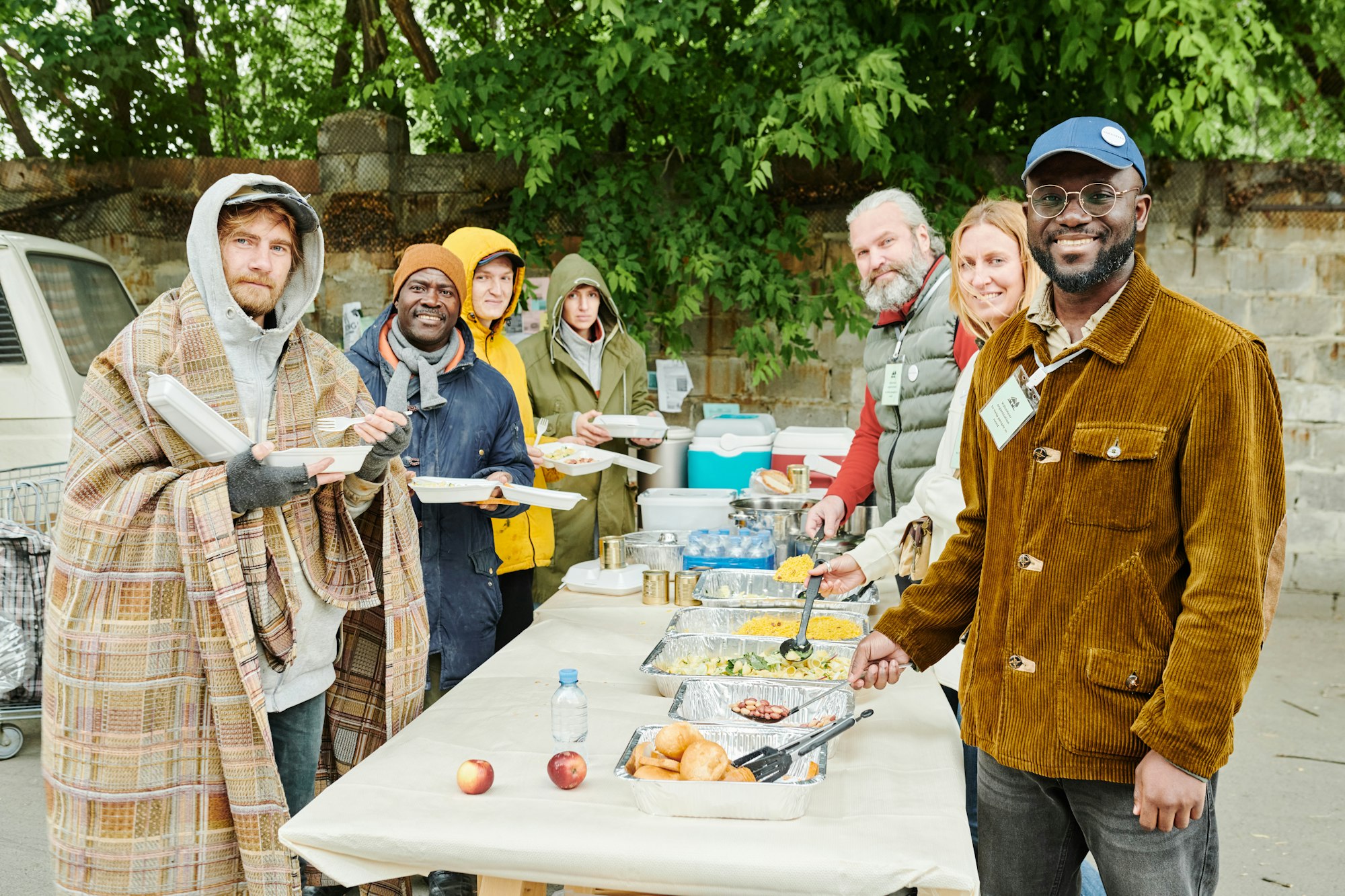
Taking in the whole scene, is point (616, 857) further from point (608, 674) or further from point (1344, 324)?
point (1344, 324)

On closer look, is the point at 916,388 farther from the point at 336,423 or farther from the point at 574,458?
the point at 336,423

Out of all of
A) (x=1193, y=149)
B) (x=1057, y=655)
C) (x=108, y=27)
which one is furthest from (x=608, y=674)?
(x=108, y=27)

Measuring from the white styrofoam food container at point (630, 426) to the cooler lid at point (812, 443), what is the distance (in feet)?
3.13

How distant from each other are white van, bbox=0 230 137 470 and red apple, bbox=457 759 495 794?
3.88m

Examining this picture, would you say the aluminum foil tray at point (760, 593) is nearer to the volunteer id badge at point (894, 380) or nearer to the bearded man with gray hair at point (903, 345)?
the bearded man with gray hair at point (903, 345)

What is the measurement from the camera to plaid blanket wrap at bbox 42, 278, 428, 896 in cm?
211

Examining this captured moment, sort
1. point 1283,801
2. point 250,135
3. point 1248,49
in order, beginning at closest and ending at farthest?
point 1283,801, point 1248,49, point 250,135

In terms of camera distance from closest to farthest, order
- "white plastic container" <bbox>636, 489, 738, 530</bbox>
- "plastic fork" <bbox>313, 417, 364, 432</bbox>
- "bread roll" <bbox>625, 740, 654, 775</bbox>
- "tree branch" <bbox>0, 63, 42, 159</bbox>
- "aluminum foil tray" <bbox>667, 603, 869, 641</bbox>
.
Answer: "bread roll" <bbox>625, 740, 654, 775</bbox>
"plastic fork" <bbox>313, 417, 364, 432</bbox>
"aluminum foil tray" <bbox>667, 603, 869, 641</bbox>
"white plastic container" <bbox>636, 489, 738, 530</bbox>
"tree branch" <bbox>0, 63, 42, 159</bbox>

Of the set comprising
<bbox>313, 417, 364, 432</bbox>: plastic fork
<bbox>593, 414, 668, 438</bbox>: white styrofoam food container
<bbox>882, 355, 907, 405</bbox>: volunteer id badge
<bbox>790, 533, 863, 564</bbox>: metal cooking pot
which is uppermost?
<bbox>882, 355, 907, 405</bbox>: volunteer id badge

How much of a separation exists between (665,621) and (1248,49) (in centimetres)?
515

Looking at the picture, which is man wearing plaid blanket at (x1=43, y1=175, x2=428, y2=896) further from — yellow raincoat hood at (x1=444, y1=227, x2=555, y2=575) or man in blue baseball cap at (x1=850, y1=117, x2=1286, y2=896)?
man in blue baseball cap at (x1=850, y1=117, x2=1286, y2=896)

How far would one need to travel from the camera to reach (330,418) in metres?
2.44

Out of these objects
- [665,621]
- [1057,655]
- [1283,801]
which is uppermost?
[1057,655]

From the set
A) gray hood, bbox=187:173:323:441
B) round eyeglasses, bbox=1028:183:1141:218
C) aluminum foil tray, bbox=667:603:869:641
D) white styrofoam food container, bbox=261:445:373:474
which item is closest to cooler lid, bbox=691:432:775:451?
aluminum foil tray, bbox=667:603:869:641
